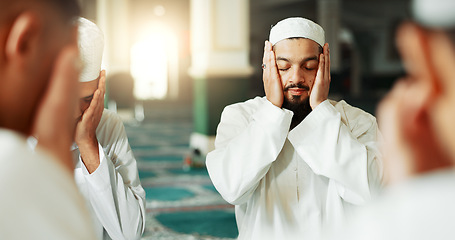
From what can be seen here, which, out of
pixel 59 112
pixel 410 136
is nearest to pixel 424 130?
pixel 410 136

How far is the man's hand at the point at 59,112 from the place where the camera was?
0.54 m

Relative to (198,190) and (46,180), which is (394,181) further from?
(198,190)

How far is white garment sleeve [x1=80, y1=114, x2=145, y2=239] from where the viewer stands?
56.8 inches

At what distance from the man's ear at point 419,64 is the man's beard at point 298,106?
1.18 m

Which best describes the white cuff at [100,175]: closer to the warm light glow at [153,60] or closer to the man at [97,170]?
the man at [97,170]

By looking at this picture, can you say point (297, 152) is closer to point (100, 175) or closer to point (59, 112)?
point (100, 175)

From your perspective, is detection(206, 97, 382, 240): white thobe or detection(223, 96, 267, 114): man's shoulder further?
detection(223, 96, 267, 114): man's shoulder

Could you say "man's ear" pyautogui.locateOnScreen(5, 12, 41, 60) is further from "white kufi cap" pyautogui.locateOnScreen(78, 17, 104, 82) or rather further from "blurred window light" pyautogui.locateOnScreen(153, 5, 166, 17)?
"blurred window light" pyautogui.locateOnScreen(153, 5, 166, 17)

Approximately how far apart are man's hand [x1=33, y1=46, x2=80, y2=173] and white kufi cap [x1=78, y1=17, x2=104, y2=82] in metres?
0.89

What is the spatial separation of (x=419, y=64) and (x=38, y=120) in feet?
1.24

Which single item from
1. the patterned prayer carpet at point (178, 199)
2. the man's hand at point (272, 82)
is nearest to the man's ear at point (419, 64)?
the man's hand at point (272, 82)

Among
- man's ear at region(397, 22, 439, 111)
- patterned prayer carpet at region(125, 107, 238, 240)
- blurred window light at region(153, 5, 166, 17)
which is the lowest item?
patterned prayer carpet at region(125, 107, 238, 240)

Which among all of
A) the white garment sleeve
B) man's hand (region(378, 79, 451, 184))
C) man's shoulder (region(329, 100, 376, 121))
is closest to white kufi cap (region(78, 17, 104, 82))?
the white garment sleeve

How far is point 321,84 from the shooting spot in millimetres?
1597
